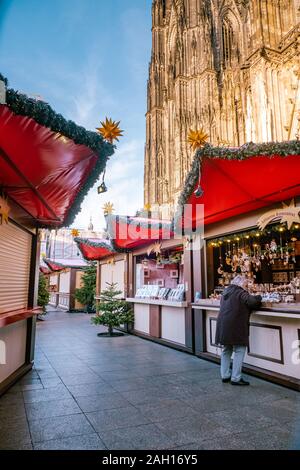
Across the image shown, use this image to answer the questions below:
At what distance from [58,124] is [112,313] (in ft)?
27.7

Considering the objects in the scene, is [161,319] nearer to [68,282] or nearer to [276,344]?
[276,344]

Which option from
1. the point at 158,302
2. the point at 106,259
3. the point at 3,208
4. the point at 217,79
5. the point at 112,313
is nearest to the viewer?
the point at 3,208

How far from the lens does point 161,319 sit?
880cm

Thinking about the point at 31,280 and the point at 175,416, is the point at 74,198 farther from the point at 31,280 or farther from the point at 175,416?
the point at 175,416

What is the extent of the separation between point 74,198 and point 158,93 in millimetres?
35376

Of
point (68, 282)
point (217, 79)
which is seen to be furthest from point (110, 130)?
point (217, 79)

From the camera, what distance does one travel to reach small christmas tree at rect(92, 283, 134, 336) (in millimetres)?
10266

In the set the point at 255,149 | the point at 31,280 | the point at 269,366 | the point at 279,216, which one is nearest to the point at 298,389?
the point at 269,366

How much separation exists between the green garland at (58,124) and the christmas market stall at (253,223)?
1.69 m

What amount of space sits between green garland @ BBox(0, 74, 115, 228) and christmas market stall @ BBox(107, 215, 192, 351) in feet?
14.0

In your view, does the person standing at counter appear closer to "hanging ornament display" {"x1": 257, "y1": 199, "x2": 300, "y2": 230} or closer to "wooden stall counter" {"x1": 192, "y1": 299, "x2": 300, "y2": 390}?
"wooden stall counter" {"x1": 192, "y1": 299, "x2": 300, "y2": 390}

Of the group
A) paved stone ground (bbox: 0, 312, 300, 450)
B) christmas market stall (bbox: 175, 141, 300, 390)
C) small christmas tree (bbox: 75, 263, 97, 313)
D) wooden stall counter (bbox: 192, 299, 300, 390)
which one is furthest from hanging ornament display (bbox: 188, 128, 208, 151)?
small christmas tree (bbox: 75, 263, 97, 313)

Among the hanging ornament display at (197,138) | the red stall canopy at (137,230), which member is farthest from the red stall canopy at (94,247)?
the hanging ornament display at (197,138)
